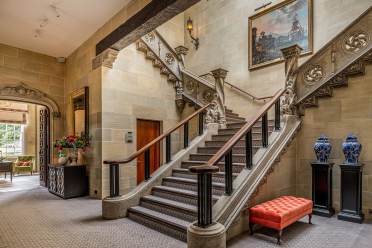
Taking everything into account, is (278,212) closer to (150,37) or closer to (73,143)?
(73,143)

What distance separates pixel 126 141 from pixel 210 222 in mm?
3353

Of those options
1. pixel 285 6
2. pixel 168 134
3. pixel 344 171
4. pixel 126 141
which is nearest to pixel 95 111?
pixel 126 141

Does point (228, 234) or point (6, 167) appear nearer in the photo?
point (228, 234)

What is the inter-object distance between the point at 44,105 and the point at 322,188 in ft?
23.3

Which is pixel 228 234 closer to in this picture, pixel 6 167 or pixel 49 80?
pixel 49 80

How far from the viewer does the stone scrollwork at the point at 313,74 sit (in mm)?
4477

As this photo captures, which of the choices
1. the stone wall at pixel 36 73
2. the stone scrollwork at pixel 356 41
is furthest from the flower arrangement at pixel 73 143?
the stone scrollwork at pixel 356 41

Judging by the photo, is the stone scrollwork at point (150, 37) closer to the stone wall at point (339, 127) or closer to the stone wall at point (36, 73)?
the stone wall at point (36, 73)

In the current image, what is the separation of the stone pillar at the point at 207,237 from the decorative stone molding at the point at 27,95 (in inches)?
231

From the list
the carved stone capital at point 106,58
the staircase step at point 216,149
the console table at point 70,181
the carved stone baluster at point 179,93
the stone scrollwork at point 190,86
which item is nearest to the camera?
the staircase step at point 216,149

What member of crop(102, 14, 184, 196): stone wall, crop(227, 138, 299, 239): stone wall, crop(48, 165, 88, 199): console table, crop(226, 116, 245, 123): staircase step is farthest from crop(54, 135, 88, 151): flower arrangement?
crop(227, 138, 299, 239): stone wall

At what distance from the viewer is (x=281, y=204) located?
3.53 metres

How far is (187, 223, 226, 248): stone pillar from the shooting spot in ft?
8.76

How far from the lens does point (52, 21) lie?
5.25 metres
